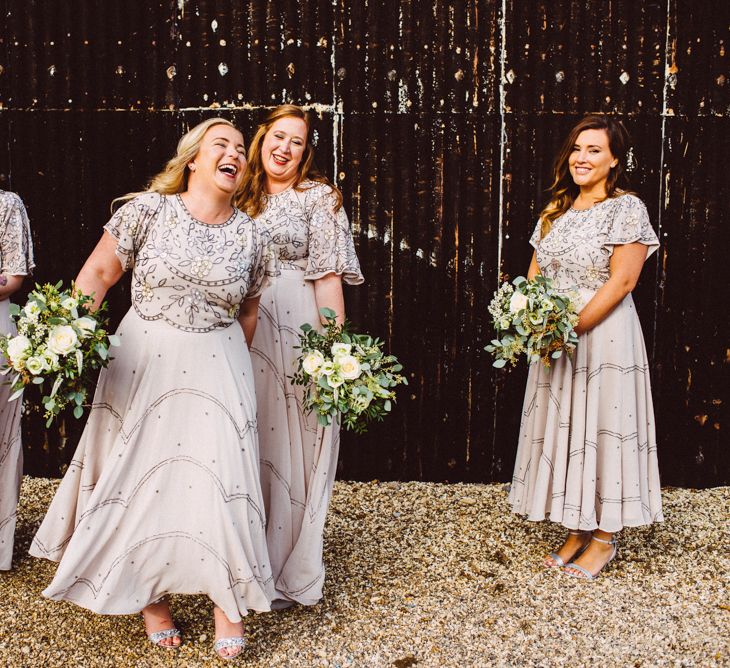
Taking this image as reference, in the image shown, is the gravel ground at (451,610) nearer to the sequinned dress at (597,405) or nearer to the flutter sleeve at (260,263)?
the sequinned dress at (597,405)

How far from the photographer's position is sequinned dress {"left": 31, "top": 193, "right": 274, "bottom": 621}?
342 centimetres

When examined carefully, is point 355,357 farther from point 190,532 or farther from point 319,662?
point 319,662

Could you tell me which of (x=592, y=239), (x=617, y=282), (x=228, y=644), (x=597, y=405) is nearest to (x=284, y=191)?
(x=592, y=239)

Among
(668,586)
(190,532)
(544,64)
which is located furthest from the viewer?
(544,64)

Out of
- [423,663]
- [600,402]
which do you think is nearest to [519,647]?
[423,663]

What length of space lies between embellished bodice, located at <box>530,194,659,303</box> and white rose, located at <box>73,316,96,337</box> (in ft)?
8.35

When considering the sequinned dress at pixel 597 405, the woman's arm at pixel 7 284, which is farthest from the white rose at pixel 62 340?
the sequinned dress at pixel 597 405

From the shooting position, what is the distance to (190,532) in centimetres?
342

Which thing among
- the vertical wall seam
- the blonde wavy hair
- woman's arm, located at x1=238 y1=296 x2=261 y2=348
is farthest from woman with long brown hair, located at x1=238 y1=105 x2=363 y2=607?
the vertical wall seam

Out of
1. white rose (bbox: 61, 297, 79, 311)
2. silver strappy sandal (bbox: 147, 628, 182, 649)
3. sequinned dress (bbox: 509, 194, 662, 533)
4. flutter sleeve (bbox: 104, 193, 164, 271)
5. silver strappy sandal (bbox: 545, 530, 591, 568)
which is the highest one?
flutter sleeve (bbox: 104, 193, 164, 271)

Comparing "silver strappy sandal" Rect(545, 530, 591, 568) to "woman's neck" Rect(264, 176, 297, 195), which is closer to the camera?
"woman's neck" Rect(264, 176, 297, 195)

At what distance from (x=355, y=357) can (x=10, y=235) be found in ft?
7.34

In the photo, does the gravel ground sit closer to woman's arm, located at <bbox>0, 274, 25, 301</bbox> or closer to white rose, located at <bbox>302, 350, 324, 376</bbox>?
white rose, located at <bbox>302, 350, 324, 376</bbox>

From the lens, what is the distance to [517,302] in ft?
14.2
